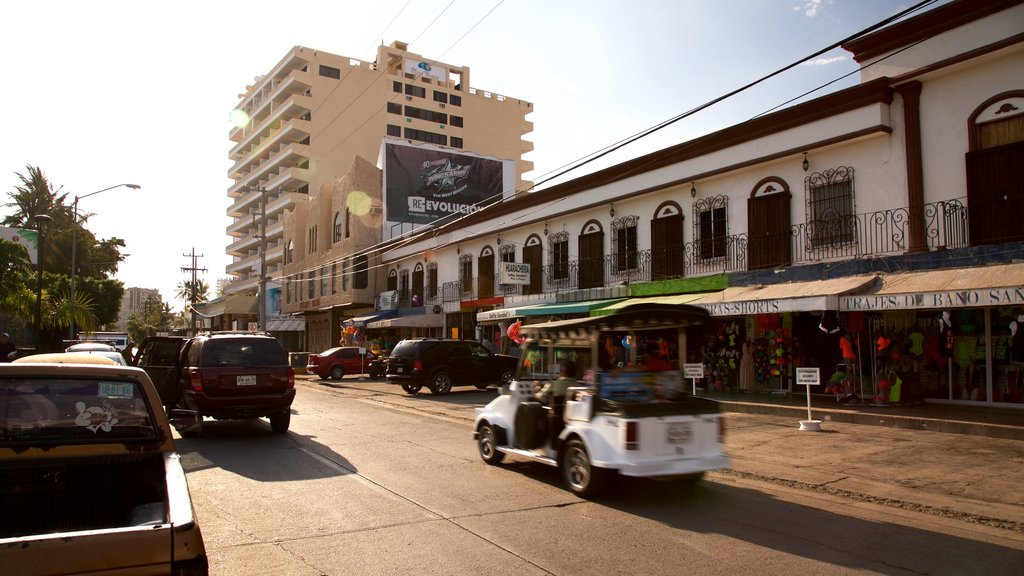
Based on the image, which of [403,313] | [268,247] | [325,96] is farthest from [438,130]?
[403,313]

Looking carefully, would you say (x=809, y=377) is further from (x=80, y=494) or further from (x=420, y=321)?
(x=420, y=321)

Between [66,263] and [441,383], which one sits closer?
[441,383]

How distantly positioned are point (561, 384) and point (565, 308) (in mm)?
13176

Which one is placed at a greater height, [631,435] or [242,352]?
[242,352]

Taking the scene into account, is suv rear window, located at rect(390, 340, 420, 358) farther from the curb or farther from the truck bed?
the truck bed

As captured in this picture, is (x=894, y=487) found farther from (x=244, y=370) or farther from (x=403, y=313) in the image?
(x=403, y=313)

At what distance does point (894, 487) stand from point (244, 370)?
10.2 m

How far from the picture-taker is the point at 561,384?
27.1ft

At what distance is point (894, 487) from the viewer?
7969 millimetres

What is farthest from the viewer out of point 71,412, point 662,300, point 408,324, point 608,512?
point 408,324

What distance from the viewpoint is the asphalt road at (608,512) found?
5289 millimetres

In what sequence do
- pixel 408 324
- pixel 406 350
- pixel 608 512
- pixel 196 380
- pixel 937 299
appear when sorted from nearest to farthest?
1. pixel 608 512
2. pixel 196 380
3. pixel 937 299
4. pixel 406 350
5. pixel 408 324

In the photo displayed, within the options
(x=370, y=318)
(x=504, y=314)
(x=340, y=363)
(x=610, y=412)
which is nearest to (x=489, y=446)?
(x=610, y=412)

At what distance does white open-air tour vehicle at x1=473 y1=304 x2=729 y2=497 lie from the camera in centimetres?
708
